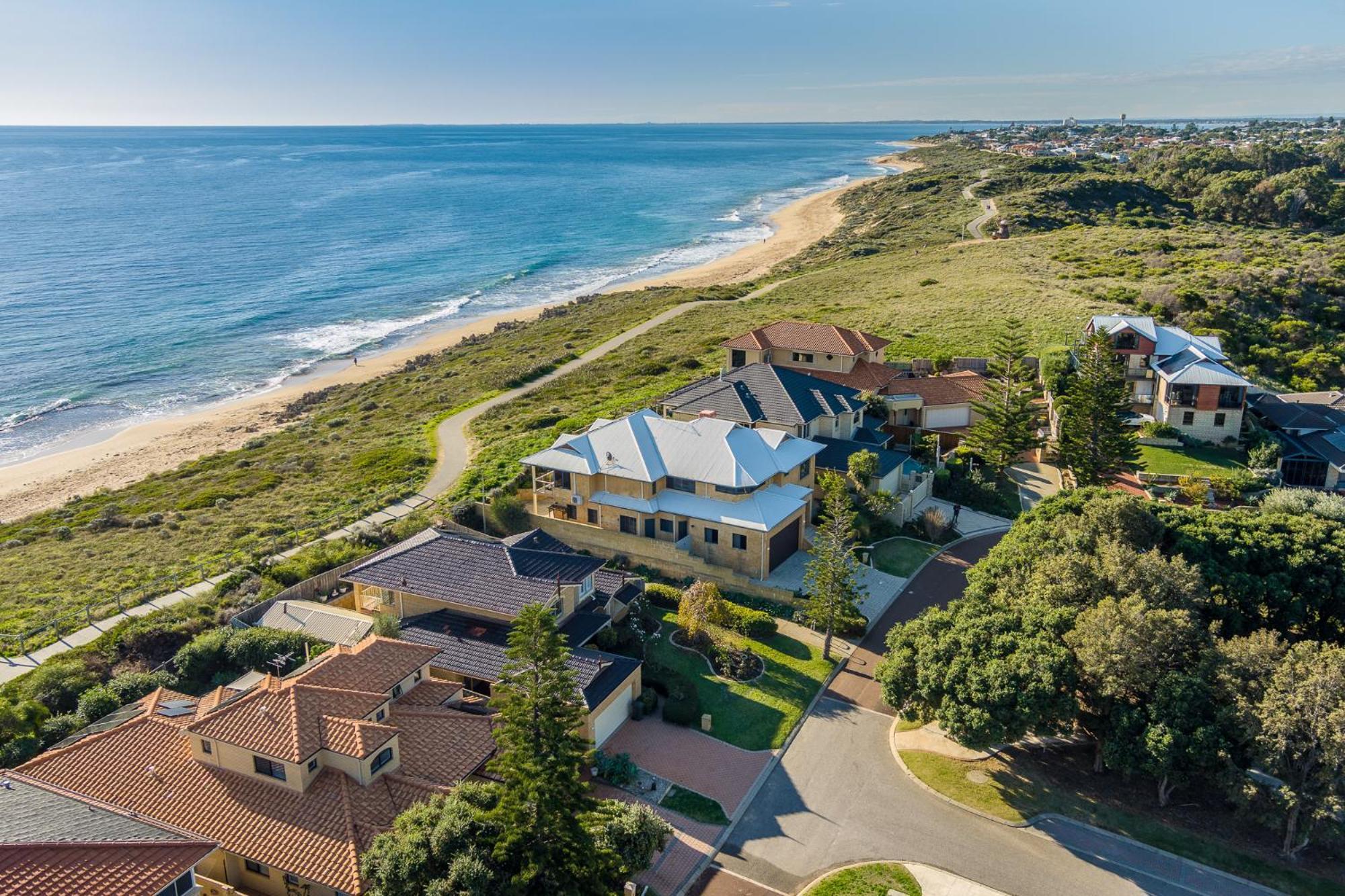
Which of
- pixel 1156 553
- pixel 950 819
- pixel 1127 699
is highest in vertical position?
pixel 1156 553

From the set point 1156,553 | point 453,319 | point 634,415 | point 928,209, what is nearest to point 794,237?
point 928,209

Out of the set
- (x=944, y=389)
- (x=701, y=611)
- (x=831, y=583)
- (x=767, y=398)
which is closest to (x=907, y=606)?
(x=831, y=583)

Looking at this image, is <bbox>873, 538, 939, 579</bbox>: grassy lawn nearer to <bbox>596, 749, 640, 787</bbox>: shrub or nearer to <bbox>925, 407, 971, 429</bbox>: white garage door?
<bbox>925, 407, 971, 429</bbox>: white garage door

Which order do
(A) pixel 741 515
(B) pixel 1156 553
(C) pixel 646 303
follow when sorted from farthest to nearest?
(C) pixel 646 303, (A) pixel 741 515, (B) pixel 1156 553

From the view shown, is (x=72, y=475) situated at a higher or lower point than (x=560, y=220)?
lower

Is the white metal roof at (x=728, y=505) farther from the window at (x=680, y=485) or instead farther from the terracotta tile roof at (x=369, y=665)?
the terracotta tile roof at (x=369, y=665)

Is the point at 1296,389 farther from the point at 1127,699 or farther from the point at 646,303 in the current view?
the point at 646,303

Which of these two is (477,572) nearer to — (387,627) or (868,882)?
(387,627)

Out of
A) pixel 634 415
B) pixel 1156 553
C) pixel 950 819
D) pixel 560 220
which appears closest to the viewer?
pixel 950 819
